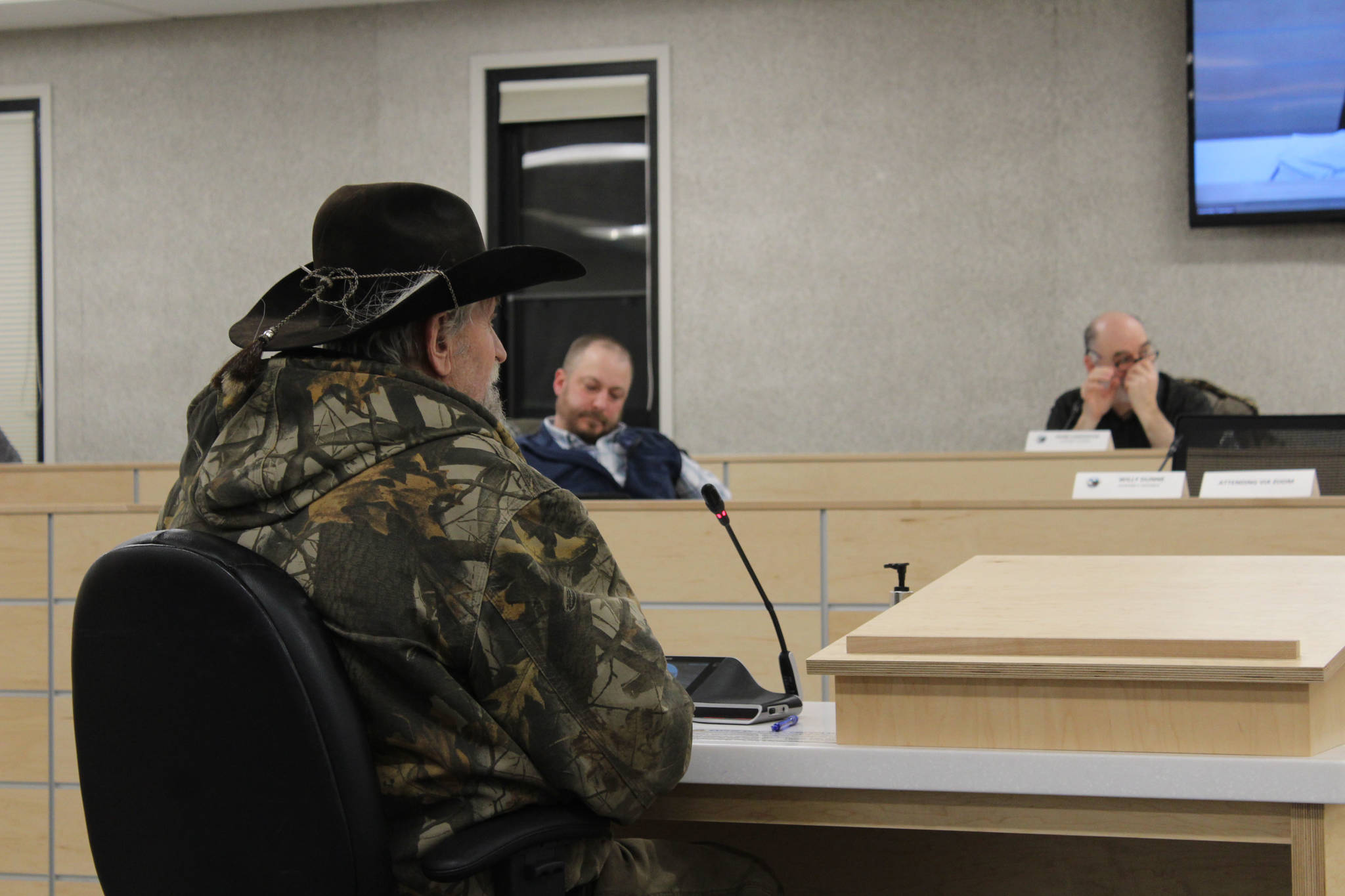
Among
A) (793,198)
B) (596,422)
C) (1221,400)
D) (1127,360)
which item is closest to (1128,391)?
(1127,360)

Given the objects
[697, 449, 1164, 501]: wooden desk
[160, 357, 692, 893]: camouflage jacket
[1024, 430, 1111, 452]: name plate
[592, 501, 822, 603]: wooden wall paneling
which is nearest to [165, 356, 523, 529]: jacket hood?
[160, 357, 692, 893]: camouflage jacket

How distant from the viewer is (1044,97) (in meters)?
5.64

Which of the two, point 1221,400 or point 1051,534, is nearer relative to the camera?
point 1051,534

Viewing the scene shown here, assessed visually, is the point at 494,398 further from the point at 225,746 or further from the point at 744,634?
the point at 744,634

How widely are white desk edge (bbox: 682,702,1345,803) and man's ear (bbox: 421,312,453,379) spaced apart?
0.42 metres

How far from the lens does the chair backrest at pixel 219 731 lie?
870mm

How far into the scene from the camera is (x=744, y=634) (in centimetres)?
244

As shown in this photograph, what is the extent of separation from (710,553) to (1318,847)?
1.63 metres

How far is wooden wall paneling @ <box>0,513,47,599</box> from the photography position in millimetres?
2475

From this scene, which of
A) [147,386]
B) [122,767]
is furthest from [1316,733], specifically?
[147,386]

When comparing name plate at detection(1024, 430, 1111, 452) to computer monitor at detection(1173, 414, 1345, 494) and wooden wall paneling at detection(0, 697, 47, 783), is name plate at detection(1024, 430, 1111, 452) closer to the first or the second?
computer monitor at detection(1173, 414, 1345, 494)

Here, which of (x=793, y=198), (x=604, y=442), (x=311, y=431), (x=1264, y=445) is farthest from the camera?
(x=793, y=198)

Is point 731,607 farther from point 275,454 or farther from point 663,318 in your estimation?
point 663,318

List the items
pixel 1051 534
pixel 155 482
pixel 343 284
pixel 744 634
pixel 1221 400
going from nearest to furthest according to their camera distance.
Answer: pixel 343 284
pixel 1051 534
pixel 744 634
pixel 155 482
pixel 1221 400
